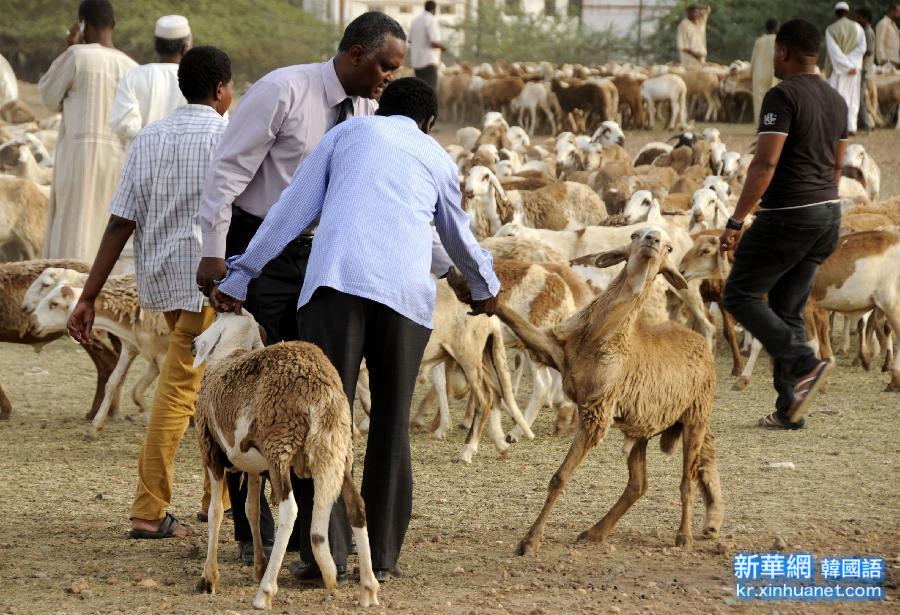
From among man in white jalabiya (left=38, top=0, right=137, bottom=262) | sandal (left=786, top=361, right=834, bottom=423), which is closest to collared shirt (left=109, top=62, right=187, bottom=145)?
man in white jalabiya (left=38, top=0, right=137, bottom=262)

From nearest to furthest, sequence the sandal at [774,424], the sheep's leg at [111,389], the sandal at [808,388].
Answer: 1. the sandal at [808,388]
2. the sheep's leg at [111,389]
3. the sandal at [774,424]

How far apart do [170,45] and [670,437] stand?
11.7 feet

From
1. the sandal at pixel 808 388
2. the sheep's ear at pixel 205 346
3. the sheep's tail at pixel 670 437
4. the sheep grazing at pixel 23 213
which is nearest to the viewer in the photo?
the sheep's ear at pixel 205 346

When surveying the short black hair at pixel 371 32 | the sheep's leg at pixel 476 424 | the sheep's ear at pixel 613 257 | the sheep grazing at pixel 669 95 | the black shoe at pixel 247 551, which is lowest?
the sheep grazing at pixel 669 95

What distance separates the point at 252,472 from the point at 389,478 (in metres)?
0.49

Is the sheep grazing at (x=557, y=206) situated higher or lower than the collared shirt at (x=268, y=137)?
lower

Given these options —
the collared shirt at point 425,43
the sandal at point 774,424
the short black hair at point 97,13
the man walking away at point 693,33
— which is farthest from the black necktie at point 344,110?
the man walking away at point 693,33

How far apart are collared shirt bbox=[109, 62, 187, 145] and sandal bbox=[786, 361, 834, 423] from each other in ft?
14.3

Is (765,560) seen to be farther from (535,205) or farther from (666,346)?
(535,205)

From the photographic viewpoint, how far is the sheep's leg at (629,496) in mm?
5680

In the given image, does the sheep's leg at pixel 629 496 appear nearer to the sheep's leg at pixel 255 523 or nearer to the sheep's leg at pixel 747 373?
the sheep's leg at pixel 255 523

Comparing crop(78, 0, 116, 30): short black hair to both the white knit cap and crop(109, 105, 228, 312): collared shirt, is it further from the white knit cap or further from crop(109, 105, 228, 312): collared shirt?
crop(109, 105, 228, 312): collared shirt

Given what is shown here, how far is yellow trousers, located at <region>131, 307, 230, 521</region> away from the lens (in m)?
5.64

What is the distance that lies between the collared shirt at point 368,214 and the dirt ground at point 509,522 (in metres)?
1.09
